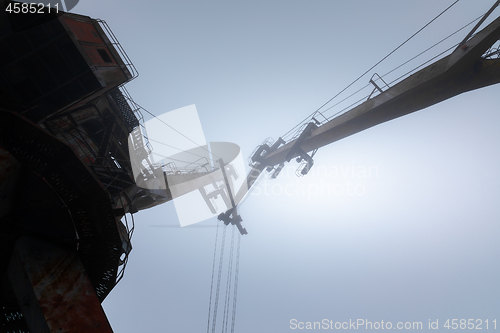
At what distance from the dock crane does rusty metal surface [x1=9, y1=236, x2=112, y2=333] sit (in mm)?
9620

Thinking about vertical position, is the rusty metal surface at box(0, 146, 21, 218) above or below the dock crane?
below

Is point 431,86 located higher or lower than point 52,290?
higher

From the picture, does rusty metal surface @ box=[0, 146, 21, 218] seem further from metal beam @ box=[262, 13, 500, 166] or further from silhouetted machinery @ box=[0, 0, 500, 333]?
metal beam @ box=[262, 13, 500, 166]

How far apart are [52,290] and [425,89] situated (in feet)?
35.3

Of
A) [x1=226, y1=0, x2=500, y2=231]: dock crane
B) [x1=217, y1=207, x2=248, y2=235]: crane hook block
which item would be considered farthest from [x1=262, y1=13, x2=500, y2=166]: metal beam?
[x1=217, y1=207, x2=248, y2=235]: crane hook block

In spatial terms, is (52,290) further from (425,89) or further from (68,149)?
(425,89)

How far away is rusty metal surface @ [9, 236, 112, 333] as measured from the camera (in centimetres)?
372

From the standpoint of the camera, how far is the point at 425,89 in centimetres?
709

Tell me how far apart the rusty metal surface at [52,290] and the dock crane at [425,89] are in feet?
31.6

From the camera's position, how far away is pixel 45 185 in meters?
4.39

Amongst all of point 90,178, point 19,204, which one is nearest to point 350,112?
point 90,178

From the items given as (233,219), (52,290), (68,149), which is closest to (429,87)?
(68,149)

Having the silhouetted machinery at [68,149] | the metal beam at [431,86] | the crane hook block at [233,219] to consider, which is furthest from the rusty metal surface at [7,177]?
the crane hook block at [233,219]

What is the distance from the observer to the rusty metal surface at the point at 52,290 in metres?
3.72
